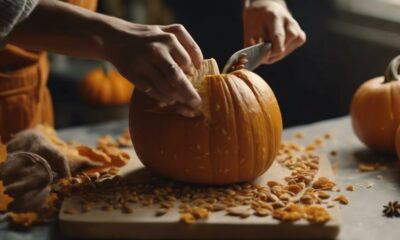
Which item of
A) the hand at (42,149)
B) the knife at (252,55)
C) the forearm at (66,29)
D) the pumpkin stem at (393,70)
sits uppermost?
the forearm at (66,29)

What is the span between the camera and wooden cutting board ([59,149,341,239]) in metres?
1.04

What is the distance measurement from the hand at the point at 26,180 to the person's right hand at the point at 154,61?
260 mm

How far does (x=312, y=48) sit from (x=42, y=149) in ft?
4.58

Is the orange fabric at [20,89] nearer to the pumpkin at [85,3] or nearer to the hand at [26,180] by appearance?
the pumpkin at [85,3]

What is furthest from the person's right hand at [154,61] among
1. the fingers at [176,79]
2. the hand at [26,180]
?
the hand at [26,180]

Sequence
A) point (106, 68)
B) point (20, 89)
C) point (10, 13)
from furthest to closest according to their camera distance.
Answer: point (106, 68) < point (20, 89) < point (10, 13)

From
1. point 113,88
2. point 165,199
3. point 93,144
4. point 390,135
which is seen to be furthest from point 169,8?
point 165,199

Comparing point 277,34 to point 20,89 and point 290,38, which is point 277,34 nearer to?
point 290,38

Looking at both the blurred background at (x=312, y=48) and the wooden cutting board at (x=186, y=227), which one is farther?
the blurred background at (x=312, y=48)

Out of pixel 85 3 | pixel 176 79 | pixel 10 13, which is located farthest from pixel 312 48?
pixel 10 13

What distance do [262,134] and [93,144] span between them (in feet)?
1.84

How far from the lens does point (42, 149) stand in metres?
1.27

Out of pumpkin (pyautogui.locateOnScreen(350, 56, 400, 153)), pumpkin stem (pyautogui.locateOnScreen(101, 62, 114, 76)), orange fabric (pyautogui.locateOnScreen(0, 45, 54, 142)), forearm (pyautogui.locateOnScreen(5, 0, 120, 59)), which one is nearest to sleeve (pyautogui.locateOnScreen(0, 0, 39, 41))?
forearm (pyautogui.locateOnScreen(5, 0, 120, 59))

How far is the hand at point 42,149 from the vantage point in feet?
4.13
